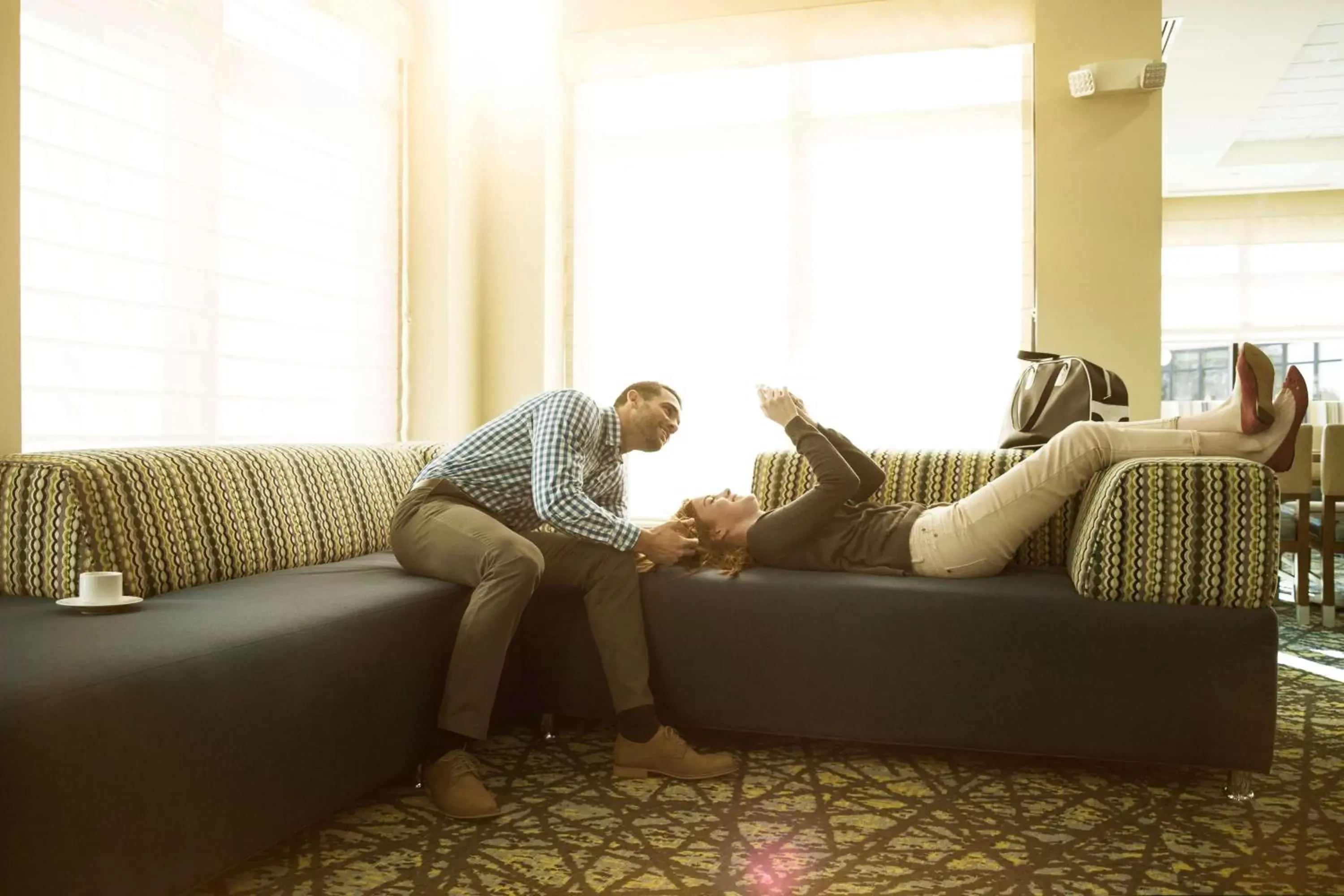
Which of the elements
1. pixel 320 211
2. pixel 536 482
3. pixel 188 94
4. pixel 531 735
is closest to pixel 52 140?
pixel 188 94

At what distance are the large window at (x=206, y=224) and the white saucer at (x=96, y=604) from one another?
0.97 m

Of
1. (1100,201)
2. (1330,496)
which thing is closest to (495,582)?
(1100,201)

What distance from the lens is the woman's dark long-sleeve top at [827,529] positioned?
8.30 ft

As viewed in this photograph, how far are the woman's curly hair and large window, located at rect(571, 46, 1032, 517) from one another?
1.81 metres

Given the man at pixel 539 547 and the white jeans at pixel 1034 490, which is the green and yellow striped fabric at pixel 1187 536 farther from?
the man at pixel 539 547

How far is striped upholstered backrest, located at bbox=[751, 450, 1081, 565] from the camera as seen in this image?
2.76 m

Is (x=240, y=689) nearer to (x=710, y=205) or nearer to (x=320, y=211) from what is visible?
(x=320, y=211)

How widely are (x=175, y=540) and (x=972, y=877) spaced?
6.02ft

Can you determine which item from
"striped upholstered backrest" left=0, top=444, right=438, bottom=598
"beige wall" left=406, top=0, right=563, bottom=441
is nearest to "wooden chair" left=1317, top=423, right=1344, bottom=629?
"beige wall" left=406, top=0, right=563, bottom=441

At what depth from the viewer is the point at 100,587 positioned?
191 centimetres

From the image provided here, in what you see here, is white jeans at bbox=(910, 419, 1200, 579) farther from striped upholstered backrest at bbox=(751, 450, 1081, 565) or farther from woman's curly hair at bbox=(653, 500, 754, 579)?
woman's curly hair at bbox=(653, 500, 754, 579)

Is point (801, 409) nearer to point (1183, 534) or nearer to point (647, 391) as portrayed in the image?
point (647, 391)

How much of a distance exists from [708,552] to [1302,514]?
121 inches

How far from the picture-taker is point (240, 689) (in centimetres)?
169
